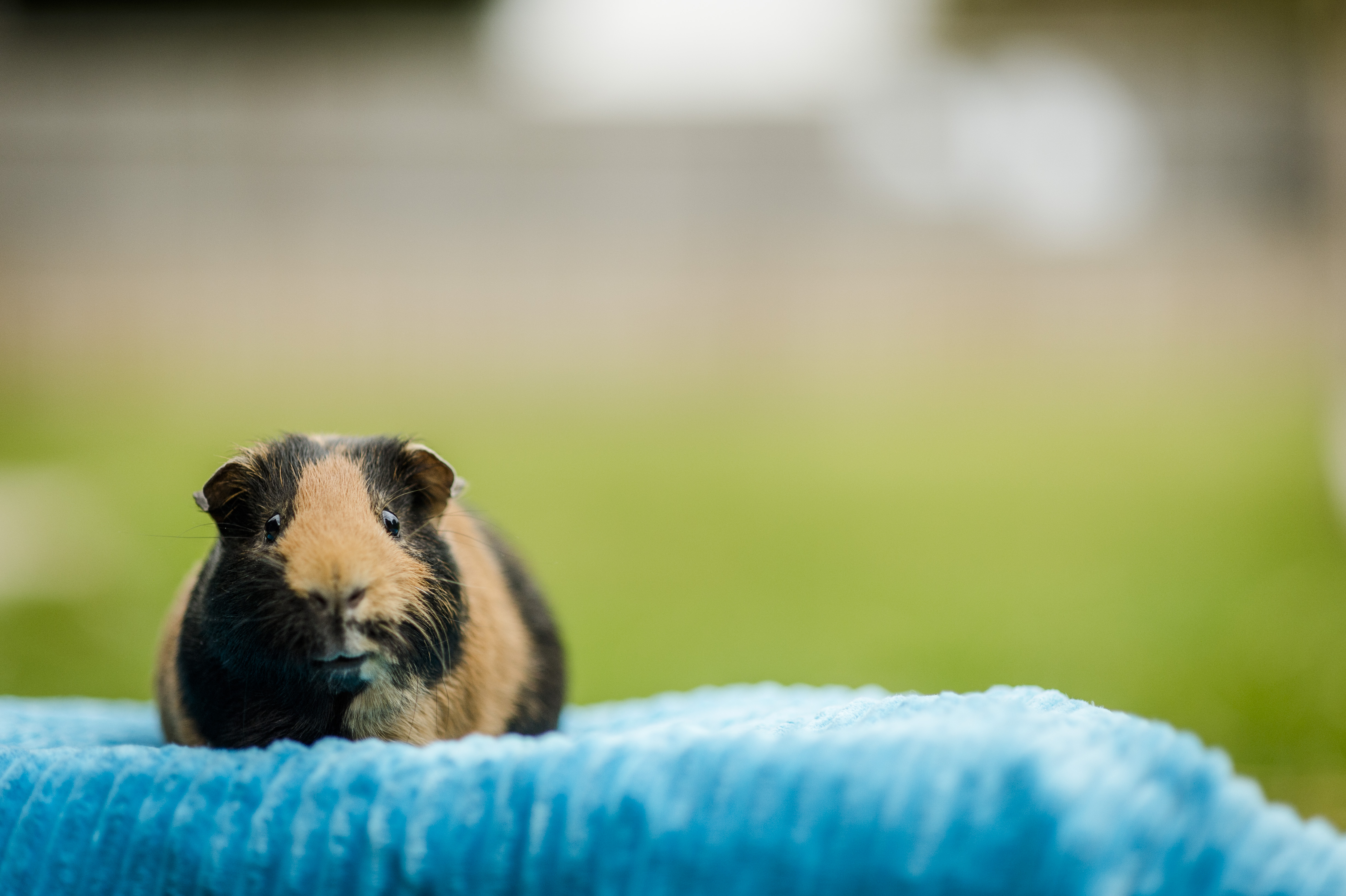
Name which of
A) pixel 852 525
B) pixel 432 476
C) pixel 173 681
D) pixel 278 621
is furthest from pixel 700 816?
pixel 852 525

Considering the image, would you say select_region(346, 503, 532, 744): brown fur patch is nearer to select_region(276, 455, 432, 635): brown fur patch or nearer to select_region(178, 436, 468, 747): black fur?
select_region(178, 436, 468, 747): black fur

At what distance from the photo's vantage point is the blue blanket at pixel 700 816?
48.8 inches

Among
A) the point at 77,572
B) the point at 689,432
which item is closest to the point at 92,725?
the point at 77,572

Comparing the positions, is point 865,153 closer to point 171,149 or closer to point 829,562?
point 829,562

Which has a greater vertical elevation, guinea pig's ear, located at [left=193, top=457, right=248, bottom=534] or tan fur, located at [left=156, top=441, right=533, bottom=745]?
guinea pig's ear, located at [left=193, top=457, right=248, bottom=534]

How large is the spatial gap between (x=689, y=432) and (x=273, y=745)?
24.5 ft

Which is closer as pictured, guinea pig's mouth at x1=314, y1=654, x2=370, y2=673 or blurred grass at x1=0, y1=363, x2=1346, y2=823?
guinea pig's mouth at x1=314, y1=654, x2=370, y2=673

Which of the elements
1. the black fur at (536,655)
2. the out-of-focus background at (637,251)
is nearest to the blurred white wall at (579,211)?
the out-of-focus background at (637,251)

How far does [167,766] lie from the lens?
1.58 m

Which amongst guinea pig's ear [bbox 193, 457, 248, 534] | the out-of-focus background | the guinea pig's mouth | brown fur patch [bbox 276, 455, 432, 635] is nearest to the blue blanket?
the guinea pig's mouth

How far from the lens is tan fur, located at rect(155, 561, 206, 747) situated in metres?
1.92

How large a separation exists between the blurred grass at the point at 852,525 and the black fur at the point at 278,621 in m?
0.38

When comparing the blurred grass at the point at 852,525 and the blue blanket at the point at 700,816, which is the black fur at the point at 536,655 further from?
the blurred grass at the point at 852,525

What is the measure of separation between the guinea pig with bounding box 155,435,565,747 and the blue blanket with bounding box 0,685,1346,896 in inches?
5.0
